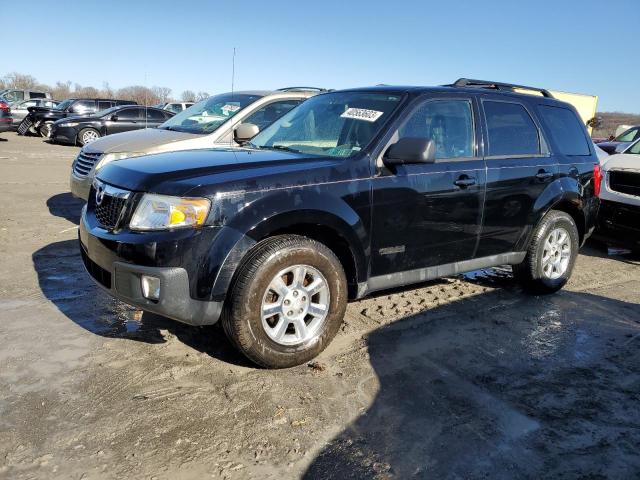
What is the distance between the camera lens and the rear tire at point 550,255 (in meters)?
5.09

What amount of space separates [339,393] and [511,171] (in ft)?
8.53

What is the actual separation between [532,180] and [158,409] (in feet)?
12.1

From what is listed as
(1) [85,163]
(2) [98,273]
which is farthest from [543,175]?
(1) [85,163]

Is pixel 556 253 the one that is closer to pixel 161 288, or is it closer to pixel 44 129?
pixel 161 288

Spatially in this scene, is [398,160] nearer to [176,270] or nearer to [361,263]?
[361,263]

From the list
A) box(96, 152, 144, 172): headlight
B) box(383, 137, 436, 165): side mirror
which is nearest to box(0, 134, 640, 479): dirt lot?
box(383, 137, 436, 165): side mirror

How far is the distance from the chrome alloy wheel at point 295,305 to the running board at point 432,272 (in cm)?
40

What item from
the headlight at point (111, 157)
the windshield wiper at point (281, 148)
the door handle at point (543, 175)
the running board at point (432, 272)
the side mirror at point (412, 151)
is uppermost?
the side mirror at point (412, 151)

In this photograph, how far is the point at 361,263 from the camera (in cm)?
381

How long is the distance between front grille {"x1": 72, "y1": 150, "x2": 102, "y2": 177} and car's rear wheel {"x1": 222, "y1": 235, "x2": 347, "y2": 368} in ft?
14.6

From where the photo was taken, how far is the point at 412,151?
12.2 feet

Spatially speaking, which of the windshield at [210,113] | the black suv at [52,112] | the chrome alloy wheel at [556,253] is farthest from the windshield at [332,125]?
the black suv at [52,112]

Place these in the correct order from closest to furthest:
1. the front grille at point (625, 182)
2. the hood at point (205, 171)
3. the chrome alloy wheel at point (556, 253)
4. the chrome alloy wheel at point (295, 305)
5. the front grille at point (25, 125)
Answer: the hood at point (205, 171) < the chrome alloy wheel at point (295, 305) < the chrome alloy wheel at point (556, 253) < the front grille at point (625, 182) < the front grille at point (25, 125)

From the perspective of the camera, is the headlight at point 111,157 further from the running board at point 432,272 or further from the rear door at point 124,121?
the rear door at point 124,121
